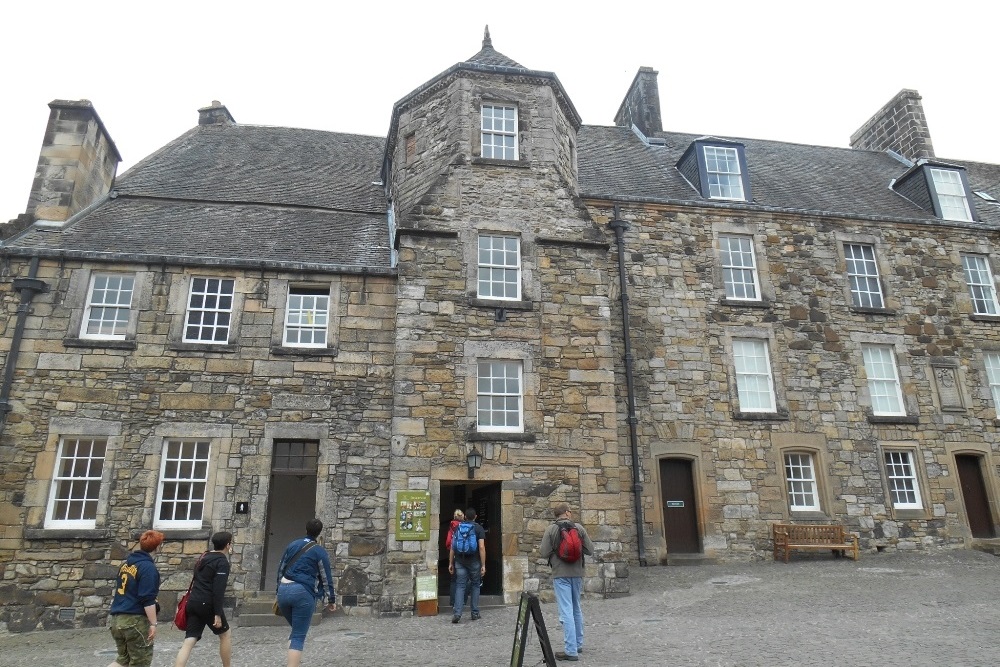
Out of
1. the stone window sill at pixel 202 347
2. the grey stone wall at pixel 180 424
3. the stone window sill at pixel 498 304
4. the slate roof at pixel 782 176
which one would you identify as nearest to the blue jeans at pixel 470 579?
the grey stone wall at pixel 180 424

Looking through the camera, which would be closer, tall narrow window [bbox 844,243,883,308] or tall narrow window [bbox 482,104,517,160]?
tall narrow window [bbox 482,104,517,160]

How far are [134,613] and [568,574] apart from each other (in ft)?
13.9

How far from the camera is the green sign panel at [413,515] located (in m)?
11.1

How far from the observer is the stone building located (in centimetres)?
1136

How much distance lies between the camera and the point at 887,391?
15797 millimetres

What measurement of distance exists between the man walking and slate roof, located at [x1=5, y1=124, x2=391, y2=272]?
280 inches

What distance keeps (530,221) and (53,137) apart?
10.0m

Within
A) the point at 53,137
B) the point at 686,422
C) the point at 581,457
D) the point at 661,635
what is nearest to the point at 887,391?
the point at 686,422

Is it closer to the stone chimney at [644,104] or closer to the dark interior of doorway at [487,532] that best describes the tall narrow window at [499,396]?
the dark interior of doorway at [487,532]

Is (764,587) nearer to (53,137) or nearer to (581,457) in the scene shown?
(581,457)

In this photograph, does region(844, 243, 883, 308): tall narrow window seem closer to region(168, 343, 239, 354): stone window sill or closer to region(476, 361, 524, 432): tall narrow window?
region(476, 361, 524, 432): tall narrow window

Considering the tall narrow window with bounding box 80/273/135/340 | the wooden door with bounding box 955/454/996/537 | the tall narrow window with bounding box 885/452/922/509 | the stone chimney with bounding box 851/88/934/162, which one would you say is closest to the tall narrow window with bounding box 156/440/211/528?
the tall narrow window with bounding box 80/273/135/340

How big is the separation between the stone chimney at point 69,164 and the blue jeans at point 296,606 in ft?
34.4

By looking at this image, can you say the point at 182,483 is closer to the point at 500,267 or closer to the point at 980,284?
the point at 500,267
